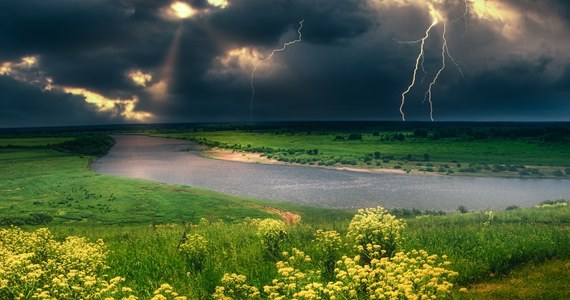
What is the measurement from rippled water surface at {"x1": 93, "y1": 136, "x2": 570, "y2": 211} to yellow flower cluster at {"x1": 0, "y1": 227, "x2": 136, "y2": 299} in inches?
1698

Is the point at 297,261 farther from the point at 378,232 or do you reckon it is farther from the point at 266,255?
the point at 378,232

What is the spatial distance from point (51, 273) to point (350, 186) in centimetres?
6298

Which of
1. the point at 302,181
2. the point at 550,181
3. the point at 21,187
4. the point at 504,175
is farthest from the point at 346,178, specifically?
the point at 21,187

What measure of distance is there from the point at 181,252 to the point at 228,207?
34.5 m

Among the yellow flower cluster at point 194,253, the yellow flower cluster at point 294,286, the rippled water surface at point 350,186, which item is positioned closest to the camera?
the yellow flower cluster at point 294,286

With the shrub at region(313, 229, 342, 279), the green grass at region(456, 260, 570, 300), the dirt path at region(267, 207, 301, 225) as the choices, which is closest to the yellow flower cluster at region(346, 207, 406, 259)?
the shrub at region(313, 229, 342, 279)

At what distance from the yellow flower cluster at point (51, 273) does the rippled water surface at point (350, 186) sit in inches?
1698

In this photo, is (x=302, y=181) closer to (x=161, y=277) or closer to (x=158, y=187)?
(x=158, y=187)

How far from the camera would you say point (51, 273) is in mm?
11859

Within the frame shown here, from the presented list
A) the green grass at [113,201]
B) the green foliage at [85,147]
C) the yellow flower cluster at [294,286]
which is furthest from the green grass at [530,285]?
the green foliage at [85,147]

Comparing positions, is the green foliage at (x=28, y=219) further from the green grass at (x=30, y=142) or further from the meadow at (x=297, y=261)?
the green grass at (x=30, y=142)

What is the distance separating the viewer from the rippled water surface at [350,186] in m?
59.4

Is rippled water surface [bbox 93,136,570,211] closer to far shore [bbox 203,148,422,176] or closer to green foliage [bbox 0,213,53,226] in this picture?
far shore [bbox 203,148,422,176]

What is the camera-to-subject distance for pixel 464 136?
15112 centimetres
